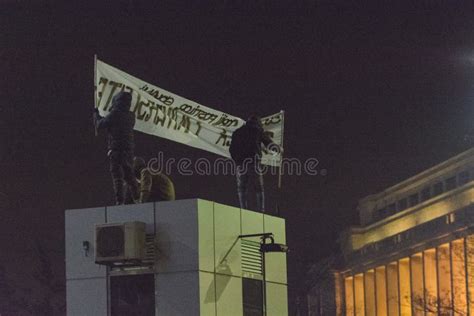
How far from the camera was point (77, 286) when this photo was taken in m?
17.4

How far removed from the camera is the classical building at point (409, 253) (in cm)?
8775

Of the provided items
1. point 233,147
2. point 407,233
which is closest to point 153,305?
point 233,147

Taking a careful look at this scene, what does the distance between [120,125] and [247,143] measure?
7.97 ft

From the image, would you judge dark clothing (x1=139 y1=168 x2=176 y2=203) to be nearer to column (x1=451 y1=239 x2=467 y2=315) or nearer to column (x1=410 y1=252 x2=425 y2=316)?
column (x1=451 y1=239 x2=467 y2=315)

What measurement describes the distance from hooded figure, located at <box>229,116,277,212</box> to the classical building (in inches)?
2335

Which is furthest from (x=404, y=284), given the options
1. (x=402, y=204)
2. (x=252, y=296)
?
(x=252, y=296)

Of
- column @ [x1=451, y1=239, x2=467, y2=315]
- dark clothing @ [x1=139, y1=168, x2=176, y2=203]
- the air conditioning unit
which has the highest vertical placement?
column @ [x1=451, y1=239, x2=467, y2=315]

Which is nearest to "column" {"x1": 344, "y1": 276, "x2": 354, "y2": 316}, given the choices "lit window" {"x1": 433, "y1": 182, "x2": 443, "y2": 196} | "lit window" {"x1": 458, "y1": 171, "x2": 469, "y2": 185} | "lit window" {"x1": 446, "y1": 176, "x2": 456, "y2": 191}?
"lit window" {"x1": 433, "y1": 182, "x2": 443, "y2": 196}

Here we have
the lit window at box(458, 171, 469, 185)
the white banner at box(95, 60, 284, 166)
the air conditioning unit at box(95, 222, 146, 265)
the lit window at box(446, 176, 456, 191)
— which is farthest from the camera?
the lit window at box(446, 176, 456, 191)

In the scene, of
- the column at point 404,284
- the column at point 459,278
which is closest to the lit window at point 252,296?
the column at point 459,278

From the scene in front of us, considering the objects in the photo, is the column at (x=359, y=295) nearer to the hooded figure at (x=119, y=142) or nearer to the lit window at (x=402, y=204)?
the lit window at (x=402, y=204)

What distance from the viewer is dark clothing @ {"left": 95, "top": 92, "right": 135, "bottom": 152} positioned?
18.1m

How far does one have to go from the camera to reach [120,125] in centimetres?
1811

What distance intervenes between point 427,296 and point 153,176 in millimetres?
73144
